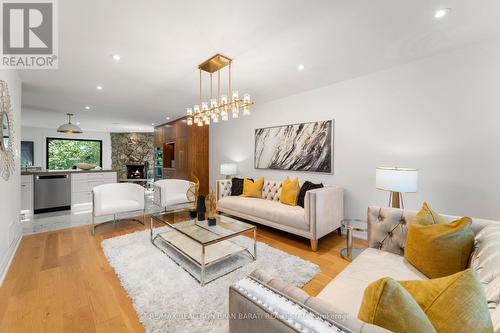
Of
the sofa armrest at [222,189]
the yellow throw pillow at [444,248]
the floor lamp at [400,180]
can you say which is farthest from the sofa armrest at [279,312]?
the sofa armrest at [222,189]

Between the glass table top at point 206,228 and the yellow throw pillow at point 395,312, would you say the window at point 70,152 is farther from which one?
the yellow throw pillow at point 395,312

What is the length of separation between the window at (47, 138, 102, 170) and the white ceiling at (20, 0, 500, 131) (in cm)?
629

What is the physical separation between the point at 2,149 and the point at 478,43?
530 centimetres

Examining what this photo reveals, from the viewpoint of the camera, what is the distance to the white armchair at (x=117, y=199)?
3.27 m

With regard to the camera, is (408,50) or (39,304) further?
(408,50)

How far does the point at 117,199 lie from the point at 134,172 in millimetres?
5946

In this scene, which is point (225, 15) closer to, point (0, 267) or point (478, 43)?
point (478, 43)

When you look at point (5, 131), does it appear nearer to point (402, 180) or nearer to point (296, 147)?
point (296, 147)

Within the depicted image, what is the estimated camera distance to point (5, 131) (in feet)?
7.70

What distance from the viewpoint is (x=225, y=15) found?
6.02 ft

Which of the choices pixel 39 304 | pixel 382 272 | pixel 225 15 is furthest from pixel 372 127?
pixel 39 304

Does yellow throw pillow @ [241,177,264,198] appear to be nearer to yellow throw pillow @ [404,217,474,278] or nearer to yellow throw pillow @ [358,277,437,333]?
yellow throw pillow @ [404,217,474,278]

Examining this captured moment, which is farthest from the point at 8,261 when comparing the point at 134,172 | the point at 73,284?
the point at 134,172

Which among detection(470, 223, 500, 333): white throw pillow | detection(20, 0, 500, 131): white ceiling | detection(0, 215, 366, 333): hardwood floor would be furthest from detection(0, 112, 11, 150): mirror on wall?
detection(470, 223, 500, 333): white throw pillow
